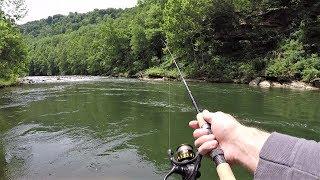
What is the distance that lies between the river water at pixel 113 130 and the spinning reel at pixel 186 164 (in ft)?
25.3

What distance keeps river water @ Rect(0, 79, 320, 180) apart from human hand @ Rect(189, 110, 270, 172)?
26.3 feet

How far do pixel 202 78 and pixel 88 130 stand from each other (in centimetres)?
3081

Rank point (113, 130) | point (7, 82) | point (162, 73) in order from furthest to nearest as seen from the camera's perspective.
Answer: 1. point (162, 73)
2. point (7, 82)
3. point (113, 130)

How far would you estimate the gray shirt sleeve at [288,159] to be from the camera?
1311mm

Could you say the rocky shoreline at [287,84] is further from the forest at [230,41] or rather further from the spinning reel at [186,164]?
the spinning reel at [186,164]

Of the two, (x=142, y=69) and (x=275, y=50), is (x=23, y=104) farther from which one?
(x=142, y=69)

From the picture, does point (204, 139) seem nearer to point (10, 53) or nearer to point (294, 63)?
point (294, 63)

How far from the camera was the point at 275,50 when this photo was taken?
42406 millimetres

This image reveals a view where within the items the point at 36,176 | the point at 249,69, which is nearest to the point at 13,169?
the point at 36,176

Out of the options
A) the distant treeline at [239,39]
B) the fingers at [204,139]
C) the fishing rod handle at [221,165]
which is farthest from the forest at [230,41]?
the fishing rod handle at [221,165]

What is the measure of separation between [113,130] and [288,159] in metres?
14.1

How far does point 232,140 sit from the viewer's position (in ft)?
6.16

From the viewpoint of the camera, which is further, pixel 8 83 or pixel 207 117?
pixel 8 83

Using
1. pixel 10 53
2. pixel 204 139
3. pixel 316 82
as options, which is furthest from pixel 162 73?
pixel 204 139
